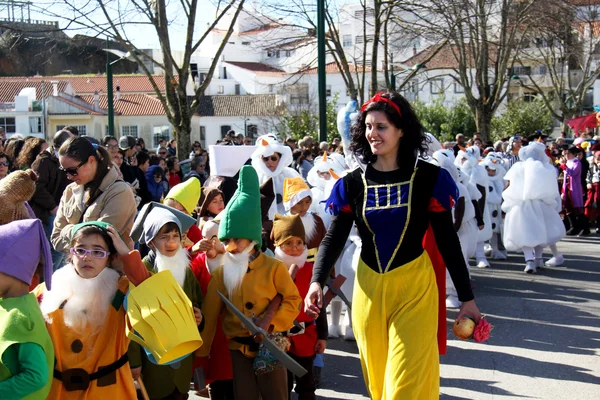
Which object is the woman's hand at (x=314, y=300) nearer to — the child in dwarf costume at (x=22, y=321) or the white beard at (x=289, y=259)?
the child in dwarf costume at (x=22, y=321)

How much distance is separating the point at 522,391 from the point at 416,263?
283cm

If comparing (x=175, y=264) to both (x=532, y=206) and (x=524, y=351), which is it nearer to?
(x=524, y=351)

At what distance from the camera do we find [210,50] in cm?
9194

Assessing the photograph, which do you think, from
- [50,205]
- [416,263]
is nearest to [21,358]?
[416,263]

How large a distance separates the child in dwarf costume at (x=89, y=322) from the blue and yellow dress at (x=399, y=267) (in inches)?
43.1

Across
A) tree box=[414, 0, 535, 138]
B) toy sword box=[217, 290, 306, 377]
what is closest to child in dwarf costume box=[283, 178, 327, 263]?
toy sword box=[217, 290, 306, 377]

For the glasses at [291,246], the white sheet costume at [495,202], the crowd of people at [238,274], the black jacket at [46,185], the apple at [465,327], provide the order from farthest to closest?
1. the white sheet costume at [495,202]
2. the black jacket at [46,185]
3. the glasses at [291,246]
4. the apple at [465,327]
5. the crowd of people at [238,274]

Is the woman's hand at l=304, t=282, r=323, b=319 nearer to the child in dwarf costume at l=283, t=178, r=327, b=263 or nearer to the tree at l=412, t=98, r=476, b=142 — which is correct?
the child in dwarf costume at l=283, t=178, r=327, b=263

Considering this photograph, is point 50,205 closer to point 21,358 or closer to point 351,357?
point 351,357

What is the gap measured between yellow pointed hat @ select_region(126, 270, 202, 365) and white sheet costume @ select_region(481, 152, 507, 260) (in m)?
10.5

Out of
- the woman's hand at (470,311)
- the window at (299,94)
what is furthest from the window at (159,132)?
the woman's hand at (470,311)

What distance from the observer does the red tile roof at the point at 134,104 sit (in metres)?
78.9

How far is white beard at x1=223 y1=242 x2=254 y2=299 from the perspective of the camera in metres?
5.26

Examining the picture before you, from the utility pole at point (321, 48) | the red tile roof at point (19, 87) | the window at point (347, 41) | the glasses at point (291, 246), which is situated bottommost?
the glasses at point (291, 246)
